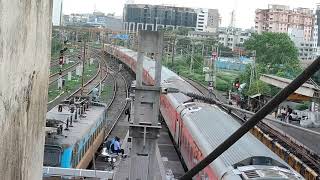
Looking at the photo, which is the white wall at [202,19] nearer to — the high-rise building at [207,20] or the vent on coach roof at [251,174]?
the high-rise building at [207,20]

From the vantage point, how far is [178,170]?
774 inches

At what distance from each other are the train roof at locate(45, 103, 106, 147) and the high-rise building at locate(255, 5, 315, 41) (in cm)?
11064

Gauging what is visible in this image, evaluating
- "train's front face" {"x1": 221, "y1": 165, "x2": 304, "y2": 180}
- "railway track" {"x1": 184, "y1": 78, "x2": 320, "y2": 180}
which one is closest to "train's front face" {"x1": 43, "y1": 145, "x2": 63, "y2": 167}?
"train's front face" {"x1": 221, "y1": 165, "x2": 304, "y2": 180}

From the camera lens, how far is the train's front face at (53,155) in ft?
43.4

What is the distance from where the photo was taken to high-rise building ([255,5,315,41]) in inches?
5162

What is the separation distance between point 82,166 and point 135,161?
5.70 meters

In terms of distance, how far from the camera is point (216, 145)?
12.9 meters

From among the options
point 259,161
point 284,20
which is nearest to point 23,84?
point 259,161

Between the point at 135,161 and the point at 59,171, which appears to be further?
the point at 59,171

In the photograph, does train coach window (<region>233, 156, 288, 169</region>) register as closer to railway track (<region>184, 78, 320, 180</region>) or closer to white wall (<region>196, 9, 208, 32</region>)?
railway track (<region>184, 78, 320, 180</region>)

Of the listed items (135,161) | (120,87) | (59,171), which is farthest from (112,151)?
(120,87)

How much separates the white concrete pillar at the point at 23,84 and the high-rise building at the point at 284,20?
423 feet

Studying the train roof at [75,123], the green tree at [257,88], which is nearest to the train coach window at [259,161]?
the train roof at [75,123]

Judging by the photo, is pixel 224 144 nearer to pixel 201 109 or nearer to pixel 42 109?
pixel 42 109
